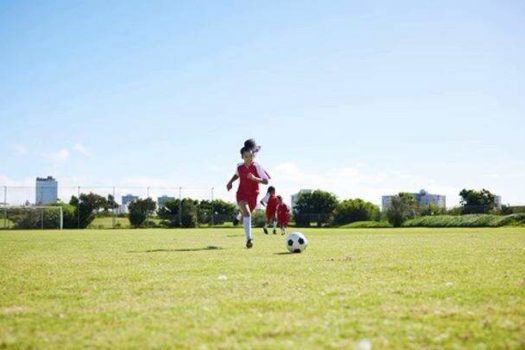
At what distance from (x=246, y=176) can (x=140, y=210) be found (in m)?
40.0

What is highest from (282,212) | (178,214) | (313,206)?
(313,206)

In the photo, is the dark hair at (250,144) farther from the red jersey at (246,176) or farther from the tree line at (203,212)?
the tree line at (203,212)

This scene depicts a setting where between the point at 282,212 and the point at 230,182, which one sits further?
the point at 282,212

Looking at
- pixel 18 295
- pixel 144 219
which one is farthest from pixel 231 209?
pixel 18 295

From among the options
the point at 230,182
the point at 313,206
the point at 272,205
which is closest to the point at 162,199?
the point at 313,206

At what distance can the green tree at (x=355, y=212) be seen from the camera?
5756 cm

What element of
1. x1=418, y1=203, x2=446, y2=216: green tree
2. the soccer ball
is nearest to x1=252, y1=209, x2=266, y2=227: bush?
x1=418, y1=203, x2=446, y2=216: green tree

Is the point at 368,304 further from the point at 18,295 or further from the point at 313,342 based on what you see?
the point at 18,295

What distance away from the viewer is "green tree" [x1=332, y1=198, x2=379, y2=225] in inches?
2266

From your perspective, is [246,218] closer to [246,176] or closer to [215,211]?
[246,176]

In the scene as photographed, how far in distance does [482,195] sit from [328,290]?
92994 millimetres

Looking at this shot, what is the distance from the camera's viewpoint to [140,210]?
5244 cm

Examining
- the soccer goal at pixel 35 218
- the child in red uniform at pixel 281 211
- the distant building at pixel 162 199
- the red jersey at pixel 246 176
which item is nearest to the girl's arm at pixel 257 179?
the red jersey at pixel 246 176

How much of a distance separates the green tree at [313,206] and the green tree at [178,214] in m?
13.6
